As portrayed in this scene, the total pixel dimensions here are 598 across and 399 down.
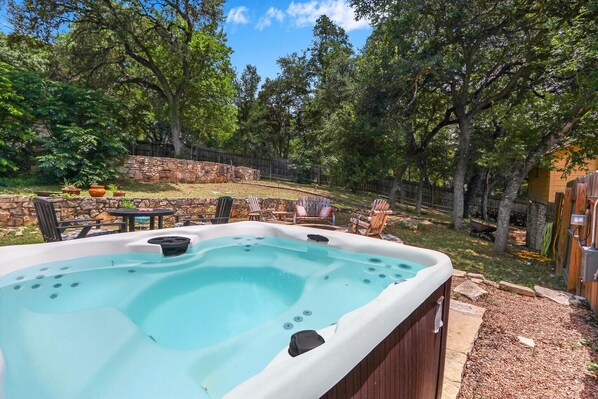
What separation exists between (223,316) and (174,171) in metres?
10.5

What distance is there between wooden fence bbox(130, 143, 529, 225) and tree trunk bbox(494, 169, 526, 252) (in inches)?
296

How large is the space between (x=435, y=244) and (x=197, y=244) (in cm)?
573

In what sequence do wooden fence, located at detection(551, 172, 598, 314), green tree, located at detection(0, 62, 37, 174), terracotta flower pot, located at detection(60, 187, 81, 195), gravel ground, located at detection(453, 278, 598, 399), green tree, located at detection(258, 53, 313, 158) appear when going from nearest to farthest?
gravel ground, located at detection(453, 278, 598, 399) → wooden fence, located at detection(551, 172, 598, 314) → terracotta flower pot, located at detection(60, 187, 81, 195) → green tree, located at detection(0, 62, 37, 174) → green tree, located at detection(258, 53, 313, 158)

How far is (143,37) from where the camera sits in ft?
41.7

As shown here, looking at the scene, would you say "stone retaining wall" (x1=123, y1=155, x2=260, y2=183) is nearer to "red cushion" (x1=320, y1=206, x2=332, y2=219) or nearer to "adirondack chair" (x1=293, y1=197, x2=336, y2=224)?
"adirondack chair" (x1=293, y1=197, x2=336, y2=224)

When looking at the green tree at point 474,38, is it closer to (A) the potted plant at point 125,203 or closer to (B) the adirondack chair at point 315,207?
(B) the adirondack chair at point 315,207

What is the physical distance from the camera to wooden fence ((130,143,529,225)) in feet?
47.8

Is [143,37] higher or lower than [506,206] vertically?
higher

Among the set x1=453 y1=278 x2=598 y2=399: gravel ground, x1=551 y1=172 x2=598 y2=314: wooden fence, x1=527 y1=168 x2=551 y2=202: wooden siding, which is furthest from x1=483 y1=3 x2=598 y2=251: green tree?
x1=527 y1=168 x2=551 y2=202: wooden siding

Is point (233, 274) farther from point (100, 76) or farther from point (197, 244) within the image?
point (100, 76)

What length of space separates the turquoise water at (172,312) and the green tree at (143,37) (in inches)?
445

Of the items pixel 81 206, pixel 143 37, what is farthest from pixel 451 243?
pixel 143 37

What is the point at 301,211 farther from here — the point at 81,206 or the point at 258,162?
the point at 258,162

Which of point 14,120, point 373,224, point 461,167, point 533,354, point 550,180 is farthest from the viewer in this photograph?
point 550,180
